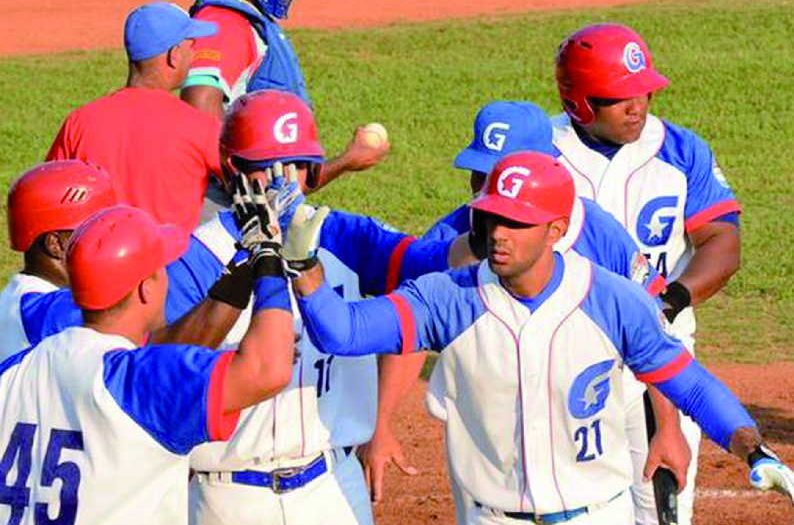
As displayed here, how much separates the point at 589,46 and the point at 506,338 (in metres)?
1.88

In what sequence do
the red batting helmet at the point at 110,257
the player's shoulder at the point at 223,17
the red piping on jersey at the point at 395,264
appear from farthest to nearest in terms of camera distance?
the player's shoulder at the point at 223,17
the red piping on jersey at the point at 395,264
the red batting helmet at the point at 110,257

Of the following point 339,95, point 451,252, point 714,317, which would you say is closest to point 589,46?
point 451,252

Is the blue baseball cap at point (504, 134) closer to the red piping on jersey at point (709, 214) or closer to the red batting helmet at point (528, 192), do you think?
the red batting helmet at point (528, 192)

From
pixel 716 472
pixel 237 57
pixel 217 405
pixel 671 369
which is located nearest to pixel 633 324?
pixel 671 369

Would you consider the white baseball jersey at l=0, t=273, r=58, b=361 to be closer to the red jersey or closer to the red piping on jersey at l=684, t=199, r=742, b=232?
the red jersey

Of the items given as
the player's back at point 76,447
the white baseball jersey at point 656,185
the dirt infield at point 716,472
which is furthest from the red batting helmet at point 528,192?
the dirt infield at point 716,472

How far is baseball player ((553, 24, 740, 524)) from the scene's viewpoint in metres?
7.35

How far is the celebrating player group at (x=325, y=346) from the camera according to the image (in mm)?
4926

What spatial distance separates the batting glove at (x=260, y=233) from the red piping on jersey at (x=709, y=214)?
2.68m

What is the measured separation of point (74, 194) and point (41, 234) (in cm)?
15

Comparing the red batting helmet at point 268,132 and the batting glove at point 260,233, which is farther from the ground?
the red batting helmet at point 268,132

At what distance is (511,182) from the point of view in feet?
18.9

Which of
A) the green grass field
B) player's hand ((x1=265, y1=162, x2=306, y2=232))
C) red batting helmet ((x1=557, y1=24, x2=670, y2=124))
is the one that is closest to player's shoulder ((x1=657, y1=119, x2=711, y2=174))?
red batting helmet ((x1=557, y1=24, x2=670, y2=124))

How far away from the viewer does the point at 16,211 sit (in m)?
5.88
